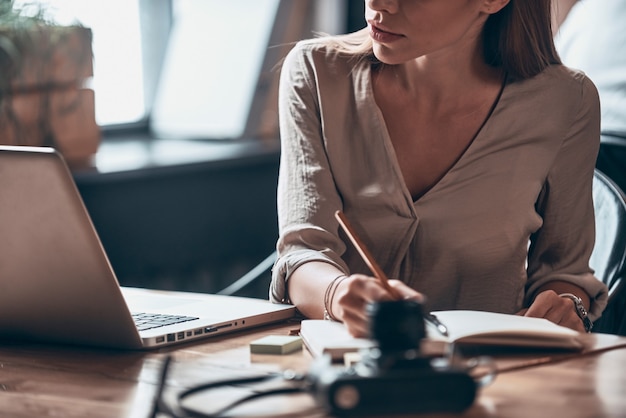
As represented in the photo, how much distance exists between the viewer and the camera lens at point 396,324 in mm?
875

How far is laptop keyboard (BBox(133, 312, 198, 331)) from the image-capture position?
1263 mm

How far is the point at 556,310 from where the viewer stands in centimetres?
144

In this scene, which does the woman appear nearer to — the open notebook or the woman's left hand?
the woman's left hand

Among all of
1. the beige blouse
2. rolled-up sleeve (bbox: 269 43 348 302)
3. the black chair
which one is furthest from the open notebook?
the black chair

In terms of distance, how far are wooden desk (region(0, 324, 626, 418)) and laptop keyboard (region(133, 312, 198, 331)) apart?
7cm

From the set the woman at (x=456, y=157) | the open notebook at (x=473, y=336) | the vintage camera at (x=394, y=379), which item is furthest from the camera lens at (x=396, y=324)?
the woman at (x=456, y=157)

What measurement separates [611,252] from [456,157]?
319 millimetres

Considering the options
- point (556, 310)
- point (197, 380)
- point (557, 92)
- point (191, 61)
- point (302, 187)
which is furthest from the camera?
point (191, 61)

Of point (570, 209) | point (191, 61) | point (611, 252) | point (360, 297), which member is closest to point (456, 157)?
point (570, 209)

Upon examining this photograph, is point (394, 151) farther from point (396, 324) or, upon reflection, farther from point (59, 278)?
point (396, 324)

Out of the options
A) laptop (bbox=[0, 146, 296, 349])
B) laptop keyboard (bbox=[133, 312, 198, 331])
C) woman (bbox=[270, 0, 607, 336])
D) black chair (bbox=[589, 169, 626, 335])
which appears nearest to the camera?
laptop (bbox=[0, 146, 296, 349])

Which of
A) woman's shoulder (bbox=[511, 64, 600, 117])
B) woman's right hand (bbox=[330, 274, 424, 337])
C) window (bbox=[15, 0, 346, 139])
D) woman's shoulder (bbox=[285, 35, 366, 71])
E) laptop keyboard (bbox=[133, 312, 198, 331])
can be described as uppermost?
window (bbox=[15, 0, 346, 139])

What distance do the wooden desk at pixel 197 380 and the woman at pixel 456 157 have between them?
1.40ft

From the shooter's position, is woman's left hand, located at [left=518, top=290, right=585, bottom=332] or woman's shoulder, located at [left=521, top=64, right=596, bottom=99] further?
woman's shoulder, located at [left=521, top=64, right=596, bottom=99]
